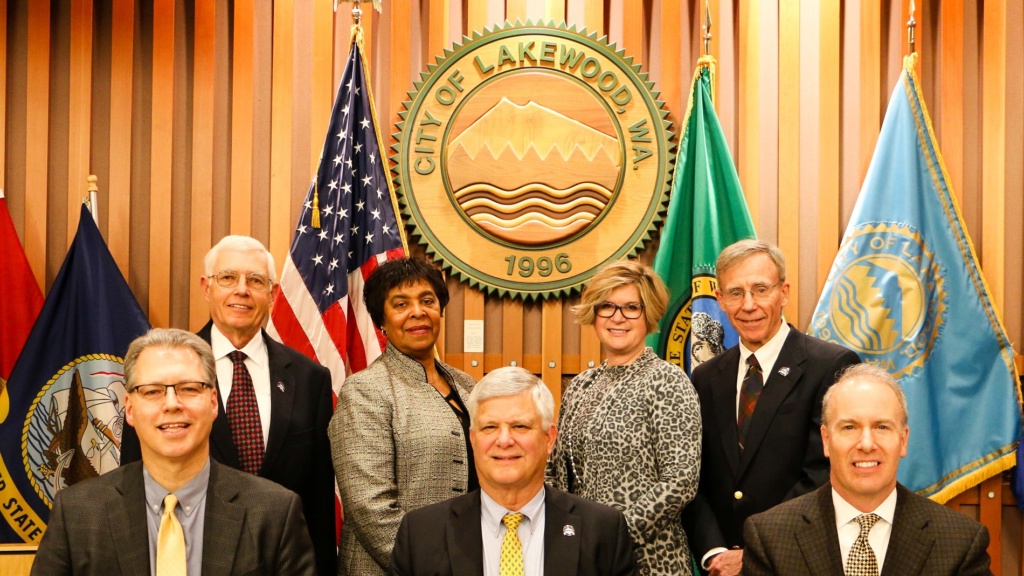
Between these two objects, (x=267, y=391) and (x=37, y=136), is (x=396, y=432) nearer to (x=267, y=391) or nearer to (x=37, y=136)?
(x=267, y=391)

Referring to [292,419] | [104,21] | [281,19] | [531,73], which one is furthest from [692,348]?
[104,21]

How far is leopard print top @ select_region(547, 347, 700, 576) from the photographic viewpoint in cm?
287

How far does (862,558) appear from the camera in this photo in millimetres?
2564

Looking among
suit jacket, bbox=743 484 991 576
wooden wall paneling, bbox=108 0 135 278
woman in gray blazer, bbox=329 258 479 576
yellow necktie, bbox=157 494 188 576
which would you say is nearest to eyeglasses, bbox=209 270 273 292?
woman in gray blazer, bbox=329 258 479 576

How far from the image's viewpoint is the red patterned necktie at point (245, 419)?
10.4ft

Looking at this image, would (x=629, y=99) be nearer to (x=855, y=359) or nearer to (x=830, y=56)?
(x=830, y=56)

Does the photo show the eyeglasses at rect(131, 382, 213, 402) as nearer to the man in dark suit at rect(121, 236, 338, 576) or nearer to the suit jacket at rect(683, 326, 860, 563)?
the man in dark suit at rect(121, 236, 338, 576)

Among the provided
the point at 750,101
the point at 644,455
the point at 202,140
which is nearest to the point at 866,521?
the point at 644,455

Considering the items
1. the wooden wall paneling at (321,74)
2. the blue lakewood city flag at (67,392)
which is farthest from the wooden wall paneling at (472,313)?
the blue lakewood city flag at (67,392)

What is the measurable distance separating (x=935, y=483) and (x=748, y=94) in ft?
5.90

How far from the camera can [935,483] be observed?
4094 mm

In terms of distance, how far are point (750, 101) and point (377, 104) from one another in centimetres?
163

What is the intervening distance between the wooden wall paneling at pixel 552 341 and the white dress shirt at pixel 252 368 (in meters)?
1.41

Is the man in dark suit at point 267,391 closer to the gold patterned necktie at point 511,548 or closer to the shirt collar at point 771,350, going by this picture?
the gold patterned necktie at point 511,548
